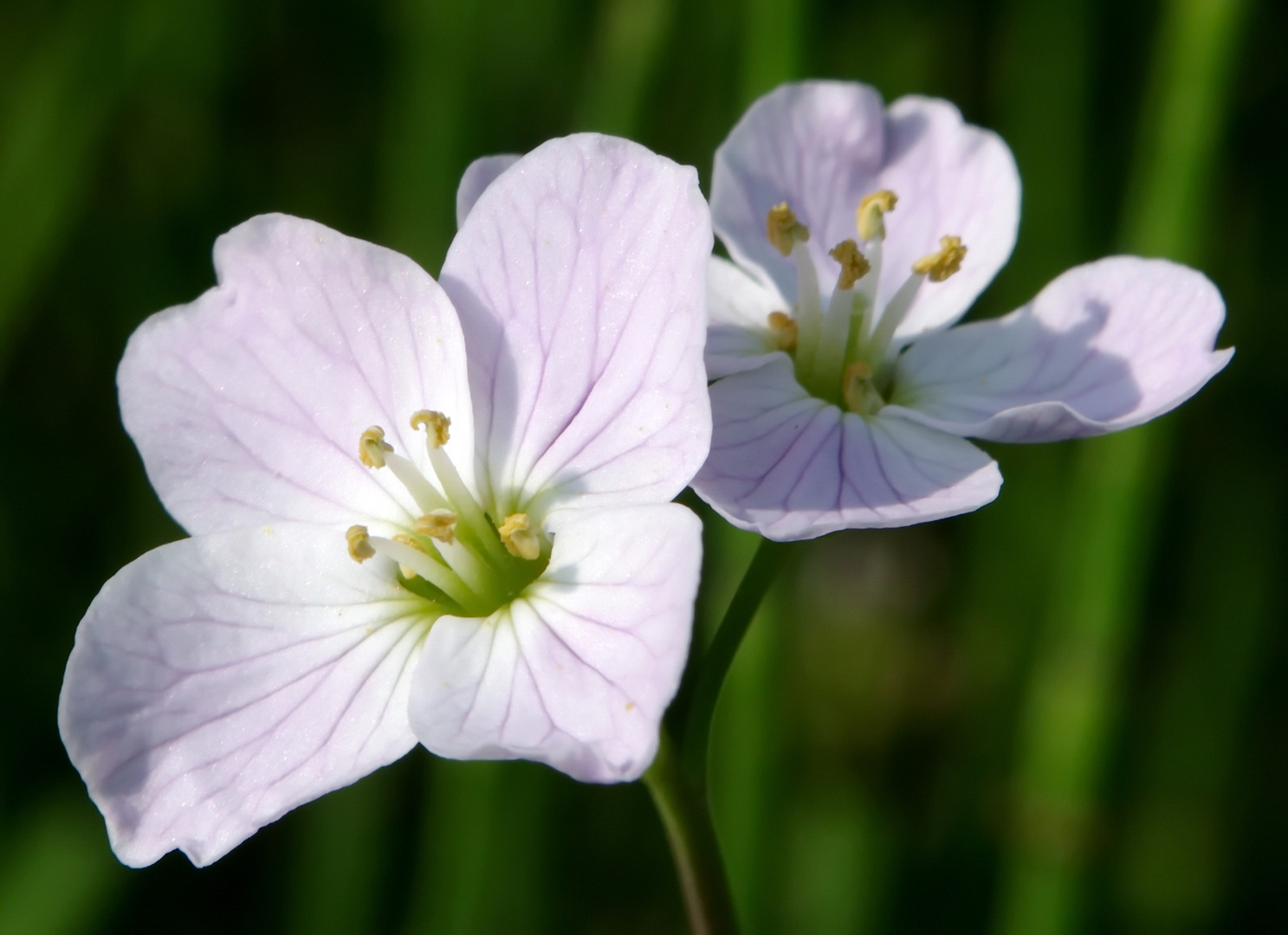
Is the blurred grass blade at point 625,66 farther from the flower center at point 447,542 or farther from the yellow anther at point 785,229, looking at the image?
the flower center at point 447,542

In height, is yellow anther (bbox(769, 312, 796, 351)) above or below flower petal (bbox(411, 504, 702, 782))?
above

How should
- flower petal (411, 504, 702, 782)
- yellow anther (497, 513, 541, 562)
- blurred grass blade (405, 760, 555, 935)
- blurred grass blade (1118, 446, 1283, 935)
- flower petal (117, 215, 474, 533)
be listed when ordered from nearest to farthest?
flower petal (411, 504, 702, 782), yellow anther (497, 513, 541, 562), flower petal (117, 215, 474, 533), blurred grass blade (405, 760, 555, 935), blurred grass blade (1118, 446, 1283, 935)

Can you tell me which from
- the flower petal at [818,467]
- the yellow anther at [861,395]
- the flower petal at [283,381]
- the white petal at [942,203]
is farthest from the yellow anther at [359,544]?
the white petal at [942,203]

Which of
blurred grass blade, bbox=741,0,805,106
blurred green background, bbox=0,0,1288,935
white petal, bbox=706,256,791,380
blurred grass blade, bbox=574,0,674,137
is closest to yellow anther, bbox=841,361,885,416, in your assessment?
white petal, bbox=706,256,791,380

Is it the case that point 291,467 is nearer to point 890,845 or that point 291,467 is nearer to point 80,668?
point 80,668

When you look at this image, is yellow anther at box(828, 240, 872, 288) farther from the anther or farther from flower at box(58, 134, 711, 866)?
the anther

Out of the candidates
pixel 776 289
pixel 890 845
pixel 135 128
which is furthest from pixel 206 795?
pixel 135 128

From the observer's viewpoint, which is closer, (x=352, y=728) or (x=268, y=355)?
(x=352, y=728)
